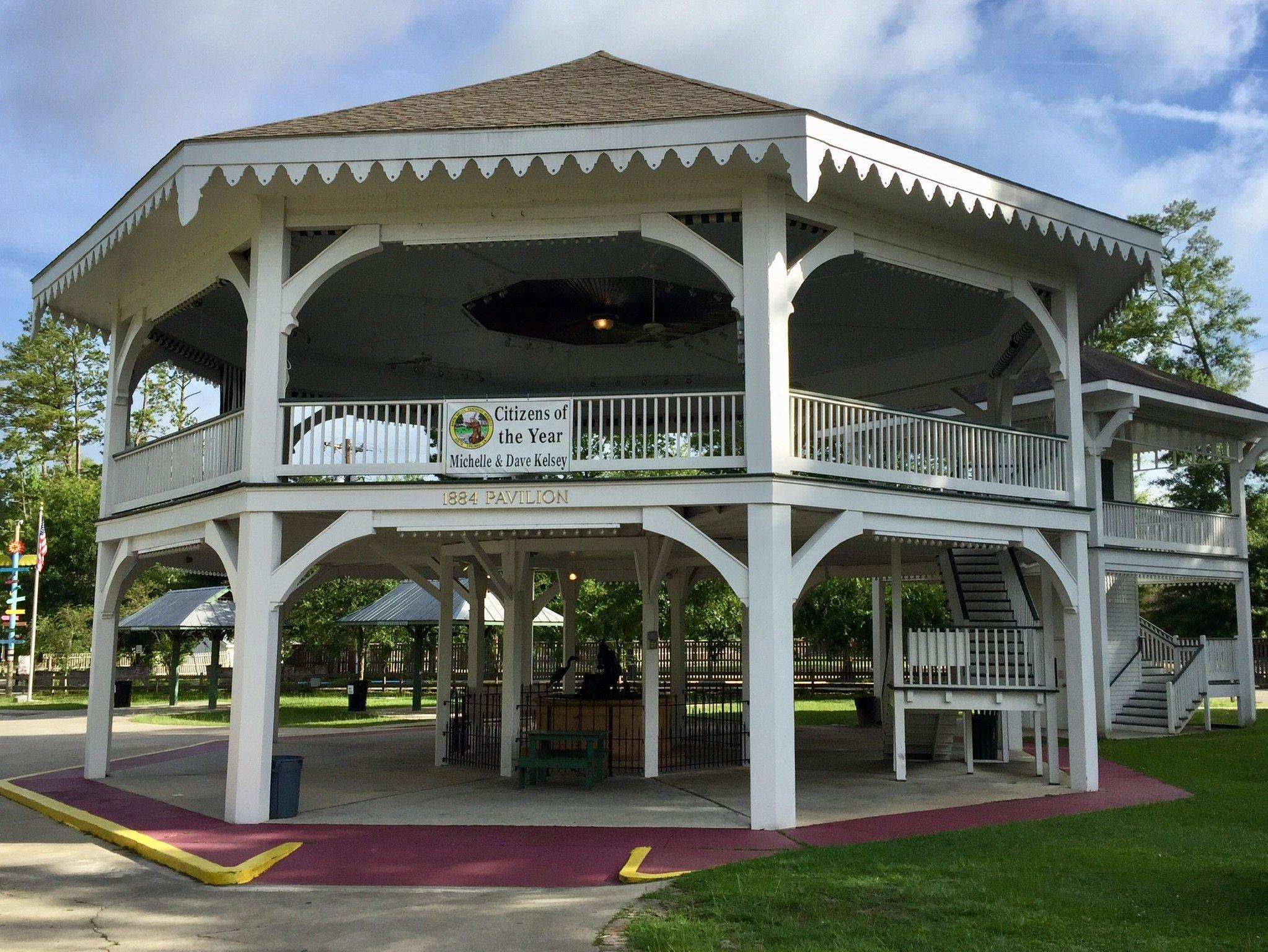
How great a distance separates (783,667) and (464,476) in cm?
415

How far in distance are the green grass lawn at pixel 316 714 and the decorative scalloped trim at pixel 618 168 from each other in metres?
18.6

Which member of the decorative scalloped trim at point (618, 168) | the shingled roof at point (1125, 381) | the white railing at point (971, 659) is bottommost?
the white railing at point (971, 659)

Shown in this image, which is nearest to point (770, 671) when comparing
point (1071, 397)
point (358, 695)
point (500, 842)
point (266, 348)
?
point (500, 842)

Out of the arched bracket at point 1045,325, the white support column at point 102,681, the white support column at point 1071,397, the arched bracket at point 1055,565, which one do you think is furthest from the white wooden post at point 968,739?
the white support column at point 102,681

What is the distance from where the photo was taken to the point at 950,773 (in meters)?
17.3

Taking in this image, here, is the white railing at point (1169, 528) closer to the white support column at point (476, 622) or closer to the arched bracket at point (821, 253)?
the white support column at point (476, 622)

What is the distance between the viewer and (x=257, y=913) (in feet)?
29.1

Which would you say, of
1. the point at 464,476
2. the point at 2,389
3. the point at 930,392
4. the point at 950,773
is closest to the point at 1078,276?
the point at 930,392

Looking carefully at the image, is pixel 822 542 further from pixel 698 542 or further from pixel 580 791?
pixel 580 791

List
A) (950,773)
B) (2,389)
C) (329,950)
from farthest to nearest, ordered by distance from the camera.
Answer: (2,389) → (950,773) → (329,950)

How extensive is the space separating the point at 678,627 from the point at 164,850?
1196 centimetres

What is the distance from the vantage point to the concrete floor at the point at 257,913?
798cm

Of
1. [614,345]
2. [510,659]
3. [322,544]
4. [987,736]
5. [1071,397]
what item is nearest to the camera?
[322,544]

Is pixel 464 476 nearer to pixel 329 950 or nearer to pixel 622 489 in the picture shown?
pixel 622 489
